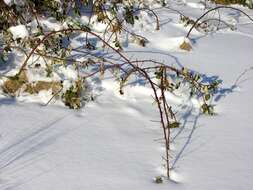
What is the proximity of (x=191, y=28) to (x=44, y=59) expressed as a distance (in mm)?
1584

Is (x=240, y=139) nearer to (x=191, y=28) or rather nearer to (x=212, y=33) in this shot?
(x=191, y=28)

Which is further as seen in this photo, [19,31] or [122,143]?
[19,31]

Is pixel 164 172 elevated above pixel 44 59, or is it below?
below

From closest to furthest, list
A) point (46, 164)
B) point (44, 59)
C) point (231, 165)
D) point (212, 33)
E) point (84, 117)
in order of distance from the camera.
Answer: point (46, 164), point (231, 165), point (84, 117), point (44, 59), point (212, 33)

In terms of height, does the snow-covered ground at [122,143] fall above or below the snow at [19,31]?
below

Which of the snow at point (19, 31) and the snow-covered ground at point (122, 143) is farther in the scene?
the snow at point (19, 31)

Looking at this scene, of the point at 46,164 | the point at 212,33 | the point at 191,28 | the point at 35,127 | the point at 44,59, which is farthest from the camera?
the point at 212,33

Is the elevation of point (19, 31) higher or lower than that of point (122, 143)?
higher

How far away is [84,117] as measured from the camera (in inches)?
109

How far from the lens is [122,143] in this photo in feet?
8.24

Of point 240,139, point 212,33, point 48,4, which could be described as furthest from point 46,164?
point 212,33

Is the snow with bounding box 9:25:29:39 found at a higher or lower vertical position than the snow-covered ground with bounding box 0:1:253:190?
higher

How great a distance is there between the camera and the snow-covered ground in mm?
2203

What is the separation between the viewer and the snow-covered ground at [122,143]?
2203 millimetres
